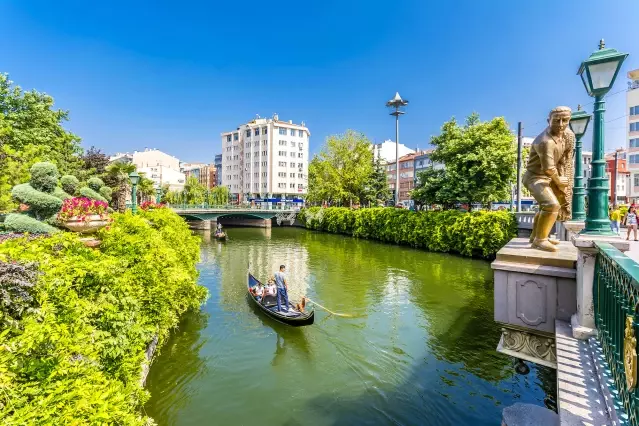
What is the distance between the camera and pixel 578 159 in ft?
34.3

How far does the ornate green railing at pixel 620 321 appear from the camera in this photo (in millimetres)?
2412

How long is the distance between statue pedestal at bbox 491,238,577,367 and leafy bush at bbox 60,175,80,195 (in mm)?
19446

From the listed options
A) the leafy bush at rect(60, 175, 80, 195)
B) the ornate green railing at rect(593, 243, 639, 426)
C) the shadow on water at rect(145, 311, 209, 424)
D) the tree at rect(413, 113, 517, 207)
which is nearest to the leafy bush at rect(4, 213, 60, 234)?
the shadow on water at rect(145, 311, 209, 424)

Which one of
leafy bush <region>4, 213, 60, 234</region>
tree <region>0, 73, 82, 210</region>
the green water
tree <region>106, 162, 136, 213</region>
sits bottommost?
the green water

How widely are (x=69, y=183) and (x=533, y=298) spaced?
20.8 m

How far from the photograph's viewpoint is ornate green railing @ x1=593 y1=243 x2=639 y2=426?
241 centimetres

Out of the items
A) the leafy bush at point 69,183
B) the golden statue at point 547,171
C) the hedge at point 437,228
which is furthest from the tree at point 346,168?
the golden statue at point 547,171

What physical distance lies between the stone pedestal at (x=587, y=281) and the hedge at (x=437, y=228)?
22.9m

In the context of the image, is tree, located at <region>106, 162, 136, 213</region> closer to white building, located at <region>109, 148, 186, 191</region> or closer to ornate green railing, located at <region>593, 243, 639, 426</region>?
ornate green railing, located at <region>593, 243, 639, 426</region>

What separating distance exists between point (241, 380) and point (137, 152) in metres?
115

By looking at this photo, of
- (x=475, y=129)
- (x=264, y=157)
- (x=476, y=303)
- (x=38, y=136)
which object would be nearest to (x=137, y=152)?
(x=264, y=157)

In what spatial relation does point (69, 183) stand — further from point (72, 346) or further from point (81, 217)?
point (72, 346)

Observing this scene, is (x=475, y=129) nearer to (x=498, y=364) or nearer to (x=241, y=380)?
(x=498, y=364)

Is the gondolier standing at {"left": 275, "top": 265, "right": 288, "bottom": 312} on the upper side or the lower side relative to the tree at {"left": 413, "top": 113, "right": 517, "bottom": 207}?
lower
